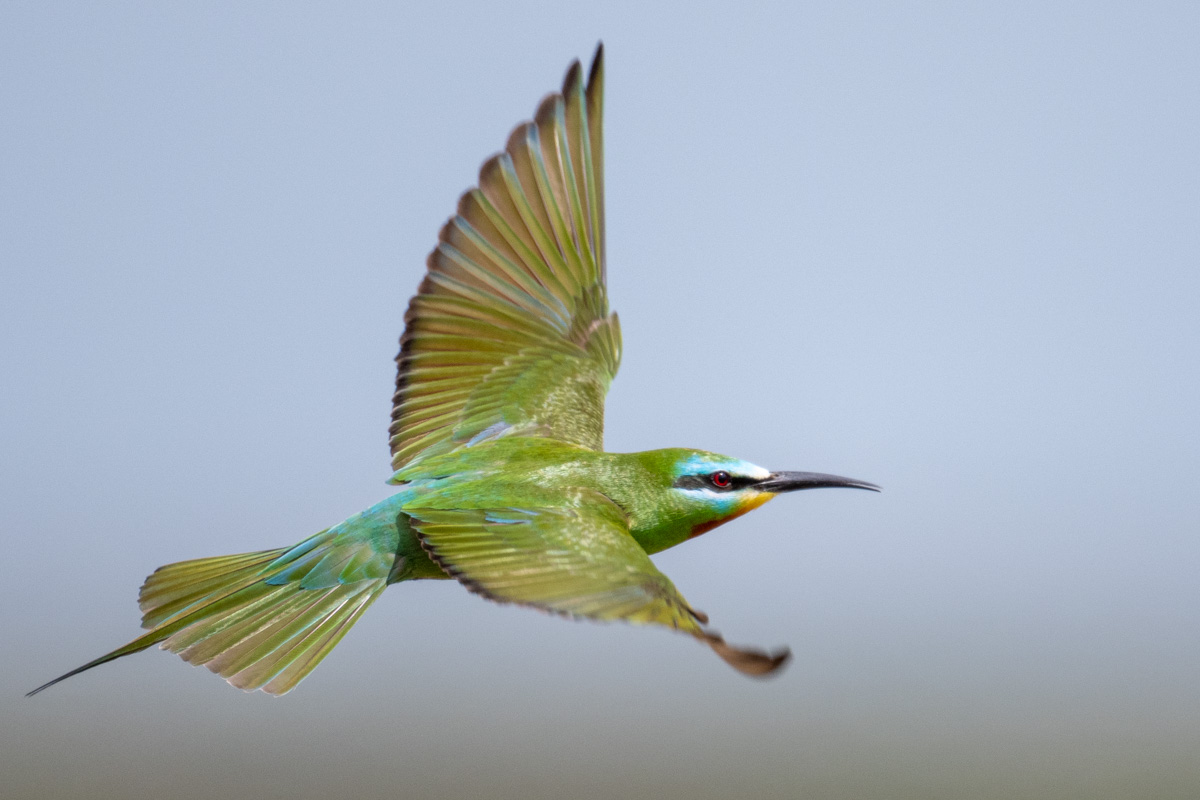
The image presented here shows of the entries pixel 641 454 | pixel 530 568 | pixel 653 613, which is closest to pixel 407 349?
pixel 641 454

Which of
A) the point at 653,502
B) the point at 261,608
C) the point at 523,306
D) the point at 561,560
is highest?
the point at 523,306

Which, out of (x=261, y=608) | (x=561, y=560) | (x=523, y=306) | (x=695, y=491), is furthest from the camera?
(x=523, y=306)

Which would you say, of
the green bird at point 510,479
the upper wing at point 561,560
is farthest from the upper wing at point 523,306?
the upper wing at point 561,560

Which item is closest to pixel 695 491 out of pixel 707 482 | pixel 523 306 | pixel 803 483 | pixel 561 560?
pixel 707 482

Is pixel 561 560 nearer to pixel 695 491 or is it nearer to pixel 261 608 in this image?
pixel 695 491

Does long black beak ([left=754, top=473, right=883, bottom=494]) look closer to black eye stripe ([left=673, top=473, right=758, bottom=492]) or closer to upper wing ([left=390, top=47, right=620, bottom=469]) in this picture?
black eye stripe ([left=673, top=473, right=758, bottom=492])

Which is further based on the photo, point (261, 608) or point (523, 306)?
point (523, 306)

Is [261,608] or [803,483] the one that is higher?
[803,483]

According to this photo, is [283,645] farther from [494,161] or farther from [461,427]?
[494,161]
